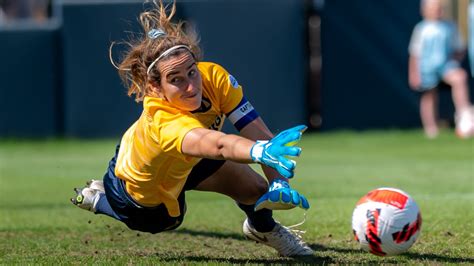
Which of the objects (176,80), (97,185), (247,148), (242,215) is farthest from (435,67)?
(247,148)

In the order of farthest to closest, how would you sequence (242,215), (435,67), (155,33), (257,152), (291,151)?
1. (435,67)
2. (242,215)
3. (155,33)
4. (257,152)
5. (291,151)

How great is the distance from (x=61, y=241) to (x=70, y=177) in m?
5.54

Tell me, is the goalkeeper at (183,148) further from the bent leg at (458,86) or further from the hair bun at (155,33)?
the bent leg at (458,86)

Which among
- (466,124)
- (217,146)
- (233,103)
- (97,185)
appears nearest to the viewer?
(217,146)

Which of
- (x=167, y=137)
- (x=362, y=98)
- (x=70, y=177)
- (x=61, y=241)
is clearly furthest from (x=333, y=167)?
(x=167, y=137)

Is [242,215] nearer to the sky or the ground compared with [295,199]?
nearer to the ground

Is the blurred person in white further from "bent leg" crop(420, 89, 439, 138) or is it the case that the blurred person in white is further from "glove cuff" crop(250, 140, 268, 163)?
"glove cuff" crop(250, 140, 268, 163)

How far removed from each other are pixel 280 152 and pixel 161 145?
876 millimetres

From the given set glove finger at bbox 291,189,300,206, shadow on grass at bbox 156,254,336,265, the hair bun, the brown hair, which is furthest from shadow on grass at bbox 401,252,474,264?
the hair bun

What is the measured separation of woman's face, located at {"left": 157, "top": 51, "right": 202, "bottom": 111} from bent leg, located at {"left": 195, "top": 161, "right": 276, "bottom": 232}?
0.80 meters

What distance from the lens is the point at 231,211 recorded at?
30.3ft

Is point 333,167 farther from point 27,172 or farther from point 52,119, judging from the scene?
point 52,119

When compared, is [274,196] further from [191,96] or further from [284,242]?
[284,242]

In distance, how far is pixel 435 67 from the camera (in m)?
17.1
